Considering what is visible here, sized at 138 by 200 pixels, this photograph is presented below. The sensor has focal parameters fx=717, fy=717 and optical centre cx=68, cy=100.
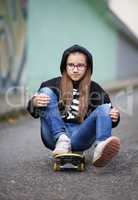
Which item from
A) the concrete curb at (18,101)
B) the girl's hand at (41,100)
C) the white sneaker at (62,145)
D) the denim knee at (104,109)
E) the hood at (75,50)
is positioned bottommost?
the concrete curb at (18,101)

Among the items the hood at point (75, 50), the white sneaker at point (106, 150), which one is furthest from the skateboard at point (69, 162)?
the hood at point (75, 50)

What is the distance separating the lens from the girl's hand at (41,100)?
6078 millimetres

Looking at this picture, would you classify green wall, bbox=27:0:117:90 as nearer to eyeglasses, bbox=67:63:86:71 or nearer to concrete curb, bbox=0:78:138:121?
concrete curb, bbox=0:78:138:121

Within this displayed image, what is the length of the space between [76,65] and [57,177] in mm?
1036

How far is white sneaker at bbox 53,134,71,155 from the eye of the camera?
→ 6020 mm

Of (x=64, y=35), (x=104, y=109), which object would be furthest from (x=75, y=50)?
(x=64, y=35)

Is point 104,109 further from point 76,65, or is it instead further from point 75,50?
point 75,50

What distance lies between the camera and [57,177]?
5863mm

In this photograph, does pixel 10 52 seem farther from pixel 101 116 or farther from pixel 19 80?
pixel 101 116

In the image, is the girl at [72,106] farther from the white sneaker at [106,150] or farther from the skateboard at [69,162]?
the white sneaker at [106,150]

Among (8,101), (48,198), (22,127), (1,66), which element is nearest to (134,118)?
(22,127)

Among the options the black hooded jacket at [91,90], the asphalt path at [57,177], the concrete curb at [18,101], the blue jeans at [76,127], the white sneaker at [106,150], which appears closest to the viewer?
the asphalt path at [57,177]

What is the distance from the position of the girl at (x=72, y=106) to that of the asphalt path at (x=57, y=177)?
0.27m

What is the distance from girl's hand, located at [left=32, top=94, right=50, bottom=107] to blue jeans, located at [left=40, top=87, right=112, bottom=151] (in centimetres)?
5
